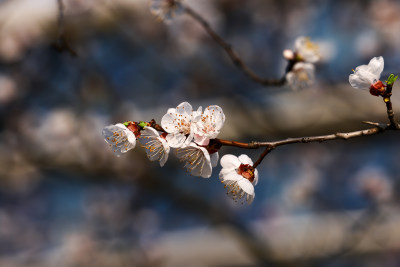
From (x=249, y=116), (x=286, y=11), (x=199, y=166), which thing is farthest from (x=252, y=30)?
(x=199, y=166)

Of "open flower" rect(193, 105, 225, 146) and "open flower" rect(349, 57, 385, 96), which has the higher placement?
"open flower" rect(349, 57, 385, 96)

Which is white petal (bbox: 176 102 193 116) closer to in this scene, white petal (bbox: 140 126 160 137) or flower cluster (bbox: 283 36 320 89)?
white petal (bbox: 140 126 160 137)

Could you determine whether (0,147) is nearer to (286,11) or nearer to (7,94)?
(7,94)

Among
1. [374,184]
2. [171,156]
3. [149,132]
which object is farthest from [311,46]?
[374,184]

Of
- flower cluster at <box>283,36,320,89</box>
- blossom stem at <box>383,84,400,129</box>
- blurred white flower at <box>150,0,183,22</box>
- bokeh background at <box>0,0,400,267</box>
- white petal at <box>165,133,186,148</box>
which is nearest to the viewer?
blossom stem at <box>383,84,400,129</box>

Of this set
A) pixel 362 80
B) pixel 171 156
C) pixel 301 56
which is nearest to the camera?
pixel 362 80

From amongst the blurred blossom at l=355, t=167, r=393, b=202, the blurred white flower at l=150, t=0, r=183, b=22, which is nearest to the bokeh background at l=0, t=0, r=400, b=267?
the blurred blossom at l=355, t=167, r=393, b=202

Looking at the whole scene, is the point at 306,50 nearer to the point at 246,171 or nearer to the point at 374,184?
the point at 246,171
